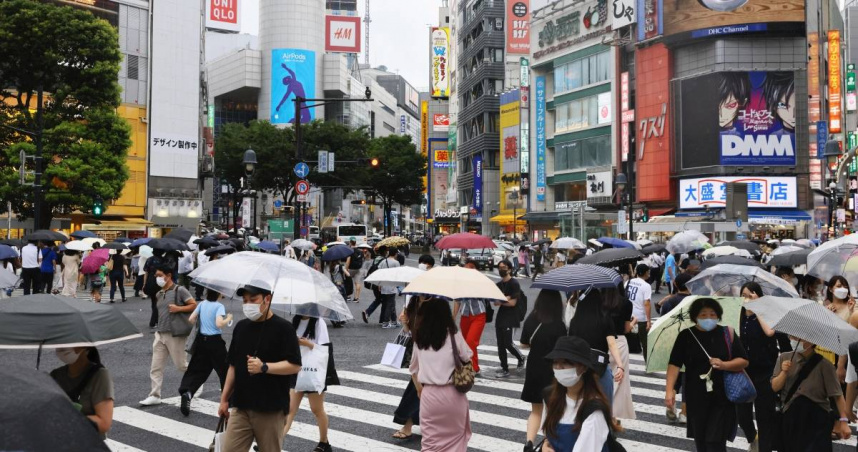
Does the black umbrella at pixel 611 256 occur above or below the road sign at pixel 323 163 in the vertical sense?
below

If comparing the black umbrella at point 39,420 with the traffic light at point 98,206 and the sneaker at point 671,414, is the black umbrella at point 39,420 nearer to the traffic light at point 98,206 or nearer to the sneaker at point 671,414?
the sneaker at point 671,414

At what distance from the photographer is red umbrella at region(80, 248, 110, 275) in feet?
72.9

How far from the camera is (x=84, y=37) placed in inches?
1218

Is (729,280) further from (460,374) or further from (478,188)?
(478,188)

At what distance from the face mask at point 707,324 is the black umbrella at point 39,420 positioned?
520cm

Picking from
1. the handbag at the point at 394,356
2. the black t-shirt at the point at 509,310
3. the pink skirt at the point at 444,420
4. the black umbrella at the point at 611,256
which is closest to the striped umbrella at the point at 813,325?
the pink skirt at the point at 444,420

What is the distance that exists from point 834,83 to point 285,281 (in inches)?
2043

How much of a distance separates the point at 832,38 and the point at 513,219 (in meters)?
28.4

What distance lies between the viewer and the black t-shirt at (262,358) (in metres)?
5.74

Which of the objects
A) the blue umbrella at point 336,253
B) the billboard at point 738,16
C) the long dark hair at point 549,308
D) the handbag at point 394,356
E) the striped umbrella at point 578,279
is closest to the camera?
the long dark hair at point 549,308

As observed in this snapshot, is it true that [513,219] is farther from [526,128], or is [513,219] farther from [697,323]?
[697,323]

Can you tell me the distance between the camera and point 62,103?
106 ft

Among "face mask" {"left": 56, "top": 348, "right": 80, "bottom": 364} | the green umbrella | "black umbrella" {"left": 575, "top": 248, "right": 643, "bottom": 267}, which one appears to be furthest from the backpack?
"face mask" {"left": 56, "top": 348, "right": 80, "bottom": 364}

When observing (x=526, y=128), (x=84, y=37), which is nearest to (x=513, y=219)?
(x=526, y=128)
